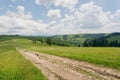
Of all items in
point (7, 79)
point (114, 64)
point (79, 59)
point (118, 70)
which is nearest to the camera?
point (7, 79)

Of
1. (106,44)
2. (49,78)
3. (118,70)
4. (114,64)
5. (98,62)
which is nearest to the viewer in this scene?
(49,78)

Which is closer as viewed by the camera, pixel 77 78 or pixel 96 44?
pixel 77 78

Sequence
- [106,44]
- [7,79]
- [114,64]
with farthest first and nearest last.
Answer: [106,44] < [114,64] < [7,79]

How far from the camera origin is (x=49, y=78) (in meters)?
30.5

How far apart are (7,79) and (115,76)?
49.1ft

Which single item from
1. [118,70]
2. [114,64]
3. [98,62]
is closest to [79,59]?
[98,62]

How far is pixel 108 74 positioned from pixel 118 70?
243 centimetres

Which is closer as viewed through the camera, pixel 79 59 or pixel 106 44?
pixel 79 59

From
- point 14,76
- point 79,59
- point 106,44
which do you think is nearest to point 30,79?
point 14,76

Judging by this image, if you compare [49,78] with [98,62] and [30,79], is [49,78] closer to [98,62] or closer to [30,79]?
[30,79]

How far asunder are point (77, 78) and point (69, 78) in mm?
1142

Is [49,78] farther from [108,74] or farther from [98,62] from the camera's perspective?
[98,62]

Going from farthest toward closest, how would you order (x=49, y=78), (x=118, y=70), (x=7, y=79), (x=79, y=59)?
(x=79, y=59)
(x=118, y=70)
(x=49, y=78)
(x=7, y=79)

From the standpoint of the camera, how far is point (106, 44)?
466 ft
